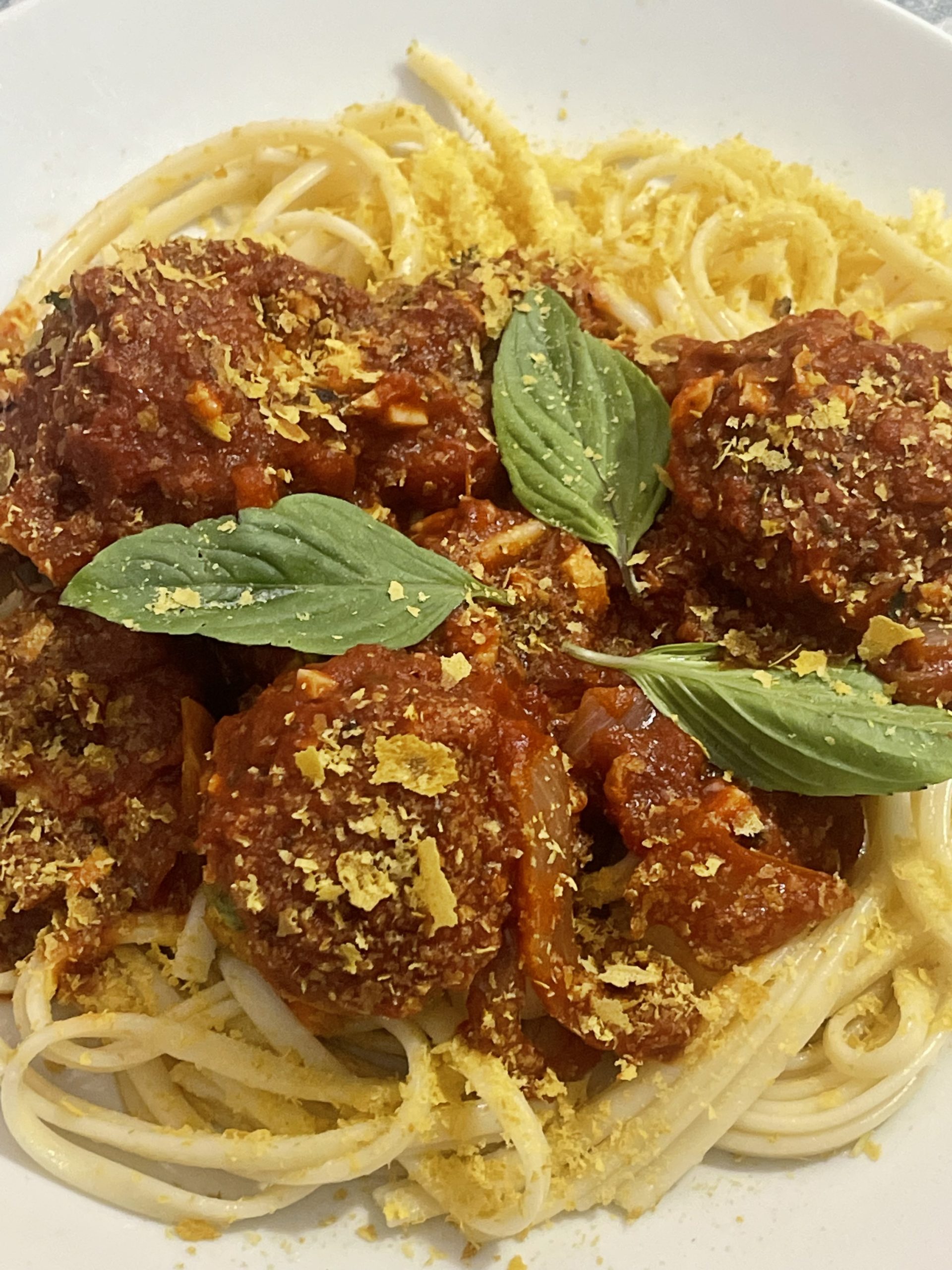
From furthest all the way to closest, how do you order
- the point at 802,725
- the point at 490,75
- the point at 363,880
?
1. the point at 490,75
2. the point at 802,725
3. the point at 363,880

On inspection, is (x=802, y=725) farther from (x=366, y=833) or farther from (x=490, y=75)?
(x=490, y=75)

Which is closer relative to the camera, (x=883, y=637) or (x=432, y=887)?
(x=432, y=887)

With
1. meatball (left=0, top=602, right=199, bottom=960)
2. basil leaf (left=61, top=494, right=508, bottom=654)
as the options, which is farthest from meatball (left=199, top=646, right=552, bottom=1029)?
meatball (left=0, top=602, right=199, bottom=960)

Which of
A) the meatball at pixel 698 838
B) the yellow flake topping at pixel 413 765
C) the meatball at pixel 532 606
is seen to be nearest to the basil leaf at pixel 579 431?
the meatball at pixel 532 606

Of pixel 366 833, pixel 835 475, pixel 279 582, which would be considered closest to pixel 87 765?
pixel 279 582

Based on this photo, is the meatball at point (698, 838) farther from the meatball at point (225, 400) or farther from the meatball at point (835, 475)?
the meatball at point (225, 400)

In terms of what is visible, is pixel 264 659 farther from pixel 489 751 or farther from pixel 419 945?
pixel 419 945

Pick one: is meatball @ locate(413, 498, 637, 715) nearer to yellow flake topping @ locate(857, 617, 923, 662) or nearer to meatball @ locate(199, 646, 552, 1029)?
meatball @ locate(199, 646, 552, 1029)
